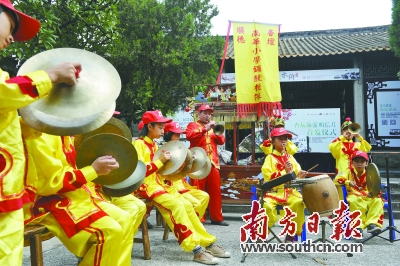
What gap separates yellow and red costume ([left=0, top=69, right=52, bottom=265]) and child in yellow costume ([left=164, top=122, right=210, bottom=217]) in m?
3.33

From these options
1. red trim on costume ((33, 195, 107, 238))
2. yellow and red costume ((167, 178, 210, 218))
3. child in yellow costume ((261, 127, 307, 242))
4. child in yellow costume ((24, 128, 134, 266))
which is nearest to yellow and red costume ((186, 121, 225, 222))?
yellow and red costume ((167, 178, 210, 218))

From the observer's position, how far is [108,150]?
8.88 ft

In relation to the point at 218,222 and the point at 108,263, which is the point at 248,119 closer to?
the point at 218,222

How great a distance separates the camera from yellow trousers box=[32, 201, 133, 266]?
261 cm

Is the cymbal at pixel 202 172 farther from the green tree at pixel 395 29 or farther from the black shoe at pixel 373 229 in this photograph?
the green tree at pixel 395 29

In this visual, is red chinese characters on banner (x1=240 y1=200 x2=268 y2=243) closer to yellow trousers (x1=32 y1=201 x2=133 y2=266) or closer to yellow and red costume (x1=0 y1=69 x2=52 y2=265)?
yellow trousers (x1=32 y1=201 x2=133 y2=266)

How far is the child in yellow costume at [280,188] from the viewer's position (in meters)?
5.00

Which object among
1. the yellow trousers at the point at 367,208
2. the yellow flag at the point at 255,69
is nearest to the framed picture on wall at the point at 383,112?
the yellow flag at the point at 255,69

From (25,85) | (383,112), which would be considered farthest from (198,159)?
(383,112)

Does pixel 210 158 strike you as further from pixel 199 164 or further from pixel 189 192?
pixel 189 192

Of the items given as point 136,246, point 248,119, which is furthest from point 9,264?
point 248,119

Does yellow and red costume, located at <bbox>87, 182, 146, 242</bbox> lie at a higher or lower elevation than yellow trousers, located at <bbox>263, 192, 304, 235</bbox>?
higher

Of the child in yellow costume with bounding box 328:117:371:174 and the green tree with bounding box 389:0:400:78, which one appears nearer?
the child in yellow costume with bounding box 328:117:371:174

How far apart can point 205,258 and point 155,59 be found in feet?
25.5
